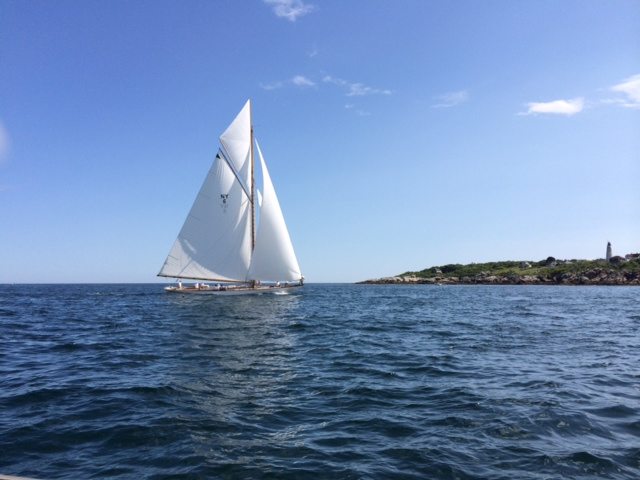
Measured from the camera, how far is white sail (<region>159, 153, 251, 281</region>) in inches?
2290

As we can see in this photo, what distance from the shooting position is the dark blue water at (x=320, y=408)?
7.77m

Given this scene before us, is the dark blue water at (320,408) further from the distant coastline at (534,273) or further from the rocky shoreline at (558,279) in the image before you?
the distant coastline at (534,273)

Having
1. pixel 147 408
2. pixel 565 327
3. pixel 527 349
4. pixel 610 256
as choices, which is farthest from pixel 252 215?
pixel 610 256

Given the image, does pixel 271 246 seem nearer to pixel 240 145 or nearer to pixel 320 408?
pixel 240 145

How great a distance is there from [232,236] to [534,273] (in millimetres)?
100941

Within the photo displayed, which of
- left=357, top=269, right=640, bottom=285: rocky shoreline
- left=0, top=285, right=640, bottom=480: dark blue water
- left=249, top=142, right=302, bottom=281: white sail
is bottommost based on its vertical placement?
left=0, top=285, right=640, bottom=480: dark blue water

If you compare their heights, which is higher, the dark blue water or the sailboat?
the sailboat

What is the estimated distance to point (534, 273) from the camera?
128 metres

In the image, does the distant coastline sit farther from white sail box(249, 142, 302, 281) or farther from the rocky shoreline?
white sail box(249, 142, 302, 281)

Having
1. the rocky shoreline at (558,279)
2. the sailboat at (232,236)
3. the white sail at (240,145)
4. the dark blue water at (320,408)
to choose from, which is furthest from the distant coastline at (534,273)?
the dark blue water at (320,408)

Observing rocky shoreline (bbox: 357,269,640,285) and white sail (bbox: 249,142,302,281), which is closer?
white sail (bbox: 249,142,302,281)

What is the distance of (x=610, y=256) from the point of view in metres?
138

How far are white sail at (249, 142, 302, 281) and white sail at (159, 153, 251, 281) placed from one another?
3001mm

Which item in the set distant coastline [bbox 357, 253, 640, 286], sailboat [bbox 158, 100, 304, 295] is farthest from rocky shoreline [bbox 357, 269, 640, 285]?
sailboat [bbox 158, 100, 304, 295]
